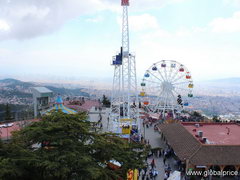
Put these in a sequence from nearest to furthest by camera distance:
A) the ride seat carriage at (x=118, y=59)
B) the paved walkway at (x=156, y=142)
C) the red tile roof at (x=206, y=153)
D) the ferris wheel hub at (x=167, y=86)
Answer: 1. the red tile roof at (x=206, y=153)
2. the paved walkway at (x=156, y=142)
3. the ride seat carriage at (x=118, y=59)
4. the ferris wheel hub at (x=167, y=86)

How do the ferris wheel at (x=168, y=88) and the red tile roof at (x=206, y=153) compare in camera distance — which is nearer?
the red tile roof at (x=206, y=153)

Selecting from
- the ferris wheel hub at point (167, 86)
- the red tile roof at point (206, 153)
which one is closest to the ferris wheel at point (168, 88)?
the ferris wheel hub at point (167, 86)

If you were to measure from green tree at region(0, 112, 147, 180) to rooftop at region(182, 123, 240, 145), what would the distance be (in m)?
10.3

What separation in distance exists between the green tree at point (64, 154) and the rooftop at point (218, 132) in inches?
406

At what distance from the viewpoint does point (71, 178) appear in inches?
283

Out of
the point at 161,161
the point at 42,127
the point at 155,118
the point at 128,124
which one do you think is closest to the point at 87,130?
the point at 42,127

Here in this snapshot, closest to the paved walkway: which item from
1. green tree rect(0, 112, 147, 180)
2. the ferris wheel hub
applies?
green tree rect(0, 112, 147, 180)

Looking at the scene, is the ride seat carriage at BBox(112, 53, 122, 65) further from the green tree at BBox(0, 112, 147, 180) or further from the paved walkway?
the green tree at BBox(0, 112, 147, 180)

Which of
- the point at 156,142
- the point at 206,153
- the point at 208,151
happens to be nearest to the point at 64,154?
the point at 206,153

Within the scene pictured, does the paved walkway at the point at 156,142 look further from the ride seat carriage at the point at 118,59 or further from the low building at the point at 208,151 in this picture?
the ride seat carriage at the point at 118,59

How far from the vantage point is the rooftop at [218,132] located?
17.1 meters

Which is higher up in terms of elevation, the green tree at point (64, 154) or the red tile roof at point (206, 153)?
the green tree at point (64, 154)

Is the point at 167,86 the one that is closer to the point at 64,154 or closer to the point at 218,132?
the point at 218,132

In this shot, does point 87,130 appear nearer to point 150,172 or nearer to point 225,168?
point 150,172
